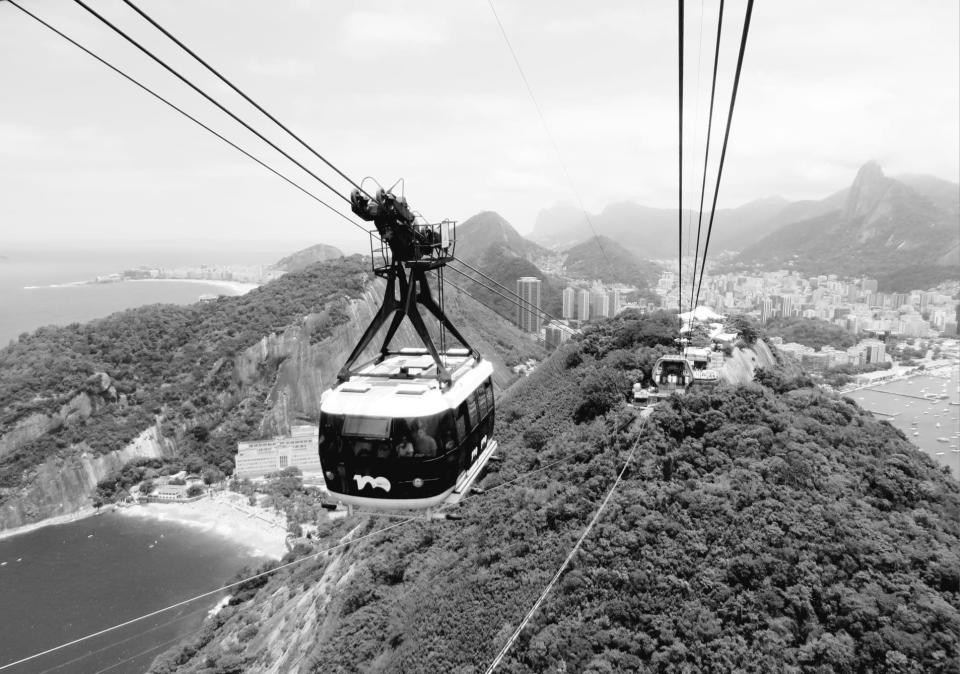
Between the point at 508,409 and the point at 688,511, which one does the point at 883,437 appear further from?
the point at 508,409

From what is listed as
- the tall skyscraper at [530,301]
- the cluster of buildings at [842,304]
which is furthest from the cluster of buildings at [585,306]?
the cluster of buildings at [842,304]

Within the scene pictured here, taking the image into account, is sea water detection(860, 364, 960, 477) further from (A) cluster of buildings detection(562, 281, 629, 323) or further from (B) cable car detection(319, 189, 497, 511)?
(B) cable car detection(319, 189, 497, 511)

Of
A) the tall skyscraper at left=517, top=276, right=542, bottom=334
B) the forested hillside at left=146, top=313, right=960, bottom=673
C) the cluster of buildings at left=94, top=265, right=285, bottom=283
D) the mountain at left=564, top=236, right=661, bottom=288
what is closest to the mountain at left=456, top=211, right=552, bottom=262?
the mountain at left=564, top=236, right=661, bottom=288

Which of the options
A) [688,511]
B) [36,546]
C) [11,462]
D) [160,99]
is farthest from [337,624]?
[11,462]

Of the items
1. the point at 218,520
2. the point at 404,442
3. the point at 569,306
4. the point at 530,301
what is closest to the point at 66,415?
the point at 218,520

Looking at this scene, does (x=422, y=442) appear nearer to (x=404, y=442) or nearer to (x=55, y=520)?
(x=404, y=442)
